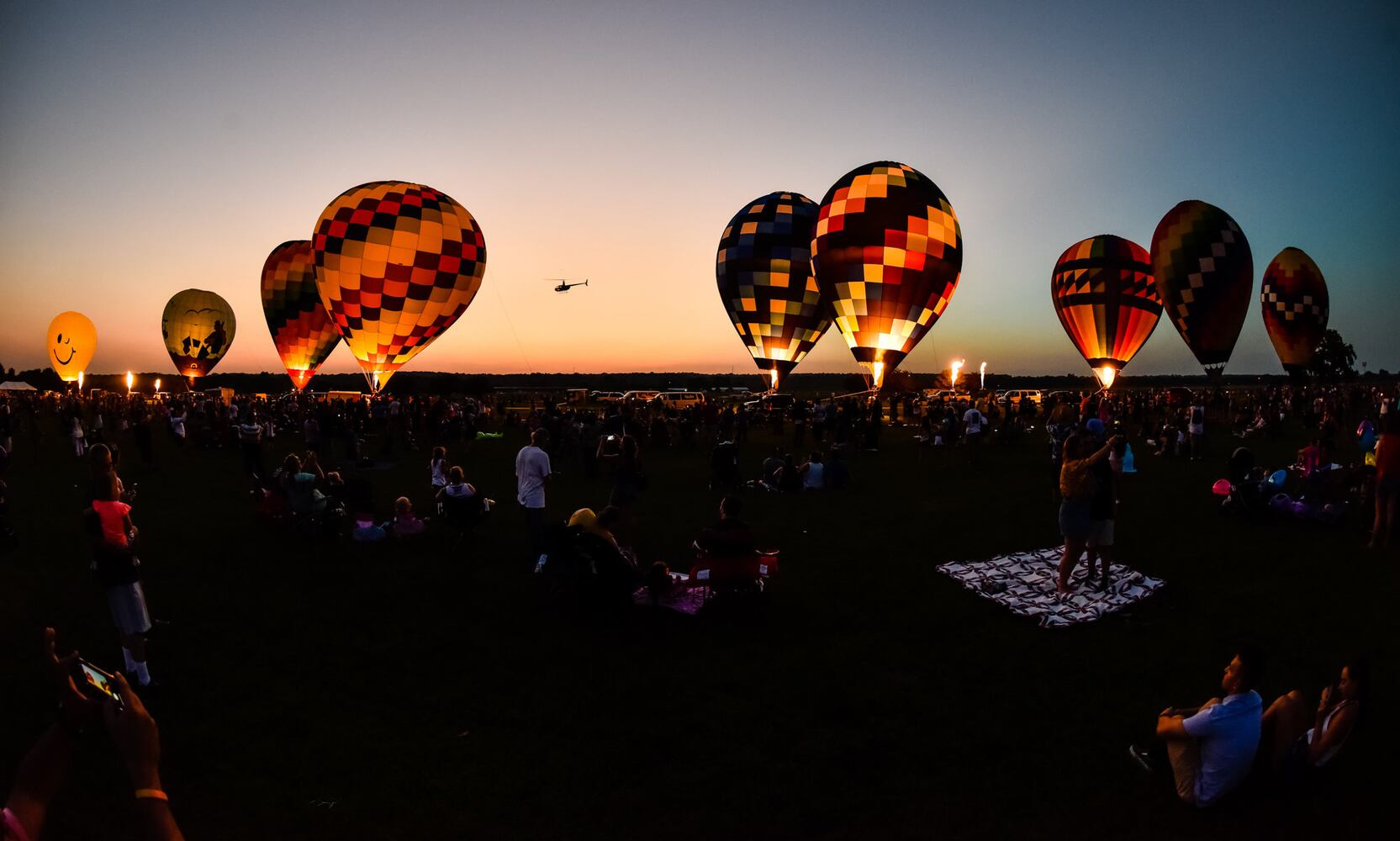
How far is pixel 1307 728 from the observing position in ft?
14.3

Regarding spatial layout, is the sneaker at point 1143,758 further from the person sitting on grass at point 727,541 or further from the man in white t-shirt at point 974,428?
the man in white t-shirt at point 974,428

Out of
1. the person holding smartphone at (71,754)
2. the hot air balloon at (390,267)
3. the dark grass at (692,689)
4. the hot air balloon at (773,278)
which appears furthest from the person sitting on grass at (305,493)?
the hot air balloon at (773,278)

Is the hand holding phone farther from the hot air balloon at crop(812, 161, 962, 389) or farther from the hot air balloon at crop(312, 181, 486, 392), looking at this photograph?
the hot air balloon at crop(812, 161, 962, 389)

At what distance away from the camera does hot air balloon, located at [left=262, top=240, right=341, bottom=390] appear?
104 feet

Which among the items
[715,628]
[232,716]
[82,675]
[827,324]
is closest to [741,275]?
[827,324]

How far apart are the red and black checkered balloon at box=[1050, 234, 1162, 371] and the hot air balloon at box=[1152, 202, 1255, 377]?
122 cm

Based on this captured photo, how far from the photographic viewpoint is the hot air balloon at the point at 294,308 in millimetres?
31625

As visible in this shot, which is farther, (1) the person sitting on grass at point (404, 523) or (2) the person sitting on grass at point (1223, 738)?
(1) the person sitting on grass at point (404, 523)

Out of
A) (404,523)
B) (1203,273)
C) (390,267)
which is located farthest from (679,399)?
(404,523)

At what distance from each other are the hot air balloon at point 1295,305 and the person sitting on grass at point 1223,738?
1815 inches

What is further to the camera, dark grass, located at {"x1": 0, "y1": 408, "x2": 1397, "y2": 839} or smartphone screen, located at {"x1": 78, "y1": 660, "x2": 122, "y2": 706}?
dark grass, located at {"x1": 0, "y1": 408, "x2": 1397, "y2": 839}

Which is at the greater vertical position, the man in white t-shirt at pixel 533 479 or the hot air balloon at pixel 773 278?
the hot air balloon at pixel 773 278

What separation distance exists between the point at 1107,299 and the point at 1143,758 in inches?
1273

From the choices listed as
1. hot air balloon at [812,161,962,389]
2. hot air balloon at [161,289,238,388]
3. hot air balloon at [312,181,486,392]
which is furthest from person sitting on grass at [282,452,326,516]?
hot air balloon at [161,289,238,388]
